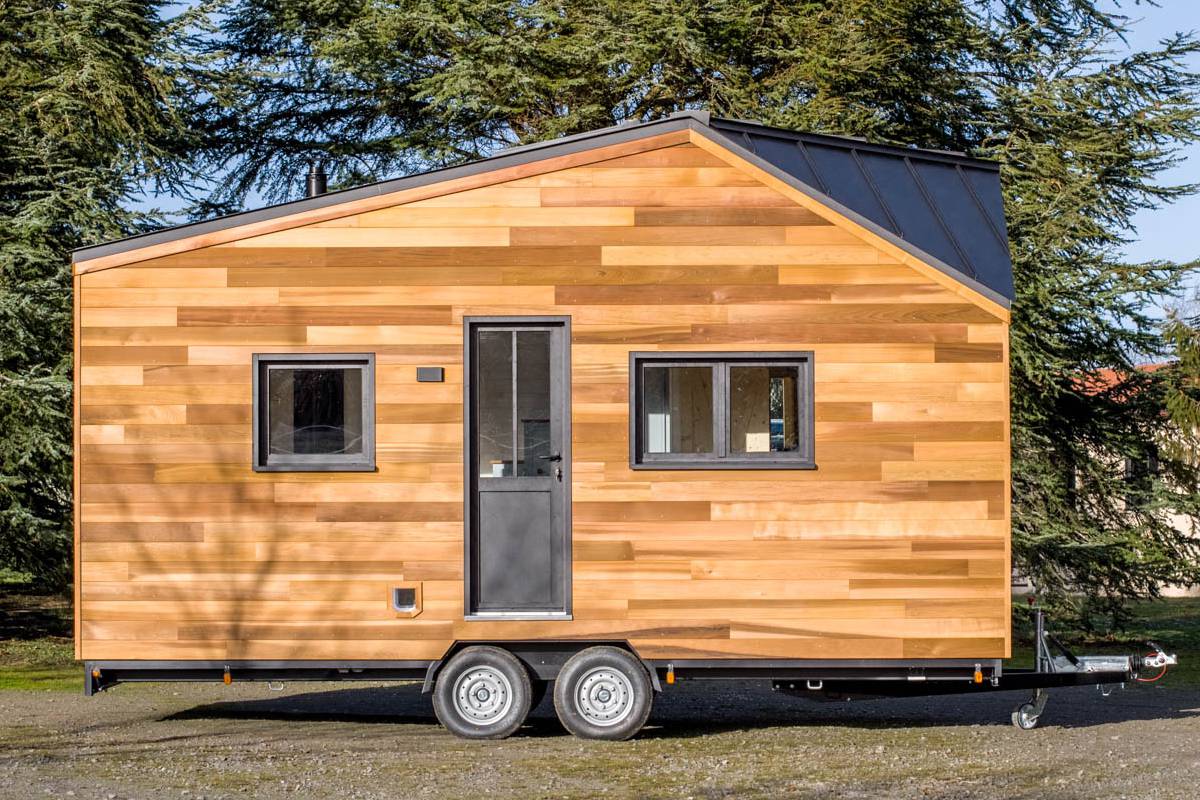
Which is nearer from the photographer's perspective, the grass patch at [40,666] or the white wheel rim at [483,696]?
the white wheel rim at [483,696]

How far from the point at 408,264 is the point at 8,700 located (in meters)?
6.28

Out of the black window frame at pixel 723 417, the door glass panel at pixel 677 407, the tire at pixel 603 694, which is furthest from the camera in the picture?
the door glass panel at pixel 677 407

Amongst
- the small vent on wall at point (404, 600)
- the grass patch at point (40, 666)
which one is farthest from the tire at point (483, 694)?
the grass patch at point (40, 666)

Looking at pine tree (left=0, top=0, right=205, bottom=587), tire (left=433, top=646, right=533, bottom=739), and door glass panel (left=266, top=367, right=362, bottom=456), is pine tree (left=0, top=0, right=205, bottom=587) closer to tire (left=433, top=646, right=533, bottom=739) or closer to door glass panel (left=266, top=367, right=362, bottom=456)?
door glass panel (left=266, top=367, right=362, bottom=456)

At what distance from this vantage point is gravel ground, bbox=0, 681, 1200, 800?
820 cm

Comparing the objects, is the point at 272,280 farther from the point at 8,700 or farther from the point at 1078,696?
the point at 1078,696

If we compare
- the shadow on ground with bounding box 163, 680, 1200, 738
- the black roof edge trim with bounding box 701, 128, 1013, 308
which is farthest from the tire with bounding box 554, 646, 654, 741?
the black roof edge trim with bounding box 701, 128, 1013, 308

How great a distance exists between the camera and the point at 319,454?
10.0 metres

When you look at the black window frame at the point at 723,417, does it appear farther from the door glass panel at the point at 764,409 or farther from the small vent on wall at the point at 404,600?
the small vent on wall at the point at 404,600

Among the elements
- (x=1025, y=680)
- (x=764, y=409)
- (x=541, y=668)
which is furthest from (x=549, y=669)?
(x=1025, y=680)

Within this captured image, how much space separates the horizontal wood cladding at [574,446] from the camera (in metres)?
9.88

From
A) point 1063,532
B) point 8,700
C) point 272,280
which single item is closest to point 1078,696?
point 1063,532

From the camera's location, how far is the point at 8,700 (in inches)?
521

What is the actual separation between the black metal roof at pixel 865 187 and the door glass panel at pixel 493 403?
3.93 feet
